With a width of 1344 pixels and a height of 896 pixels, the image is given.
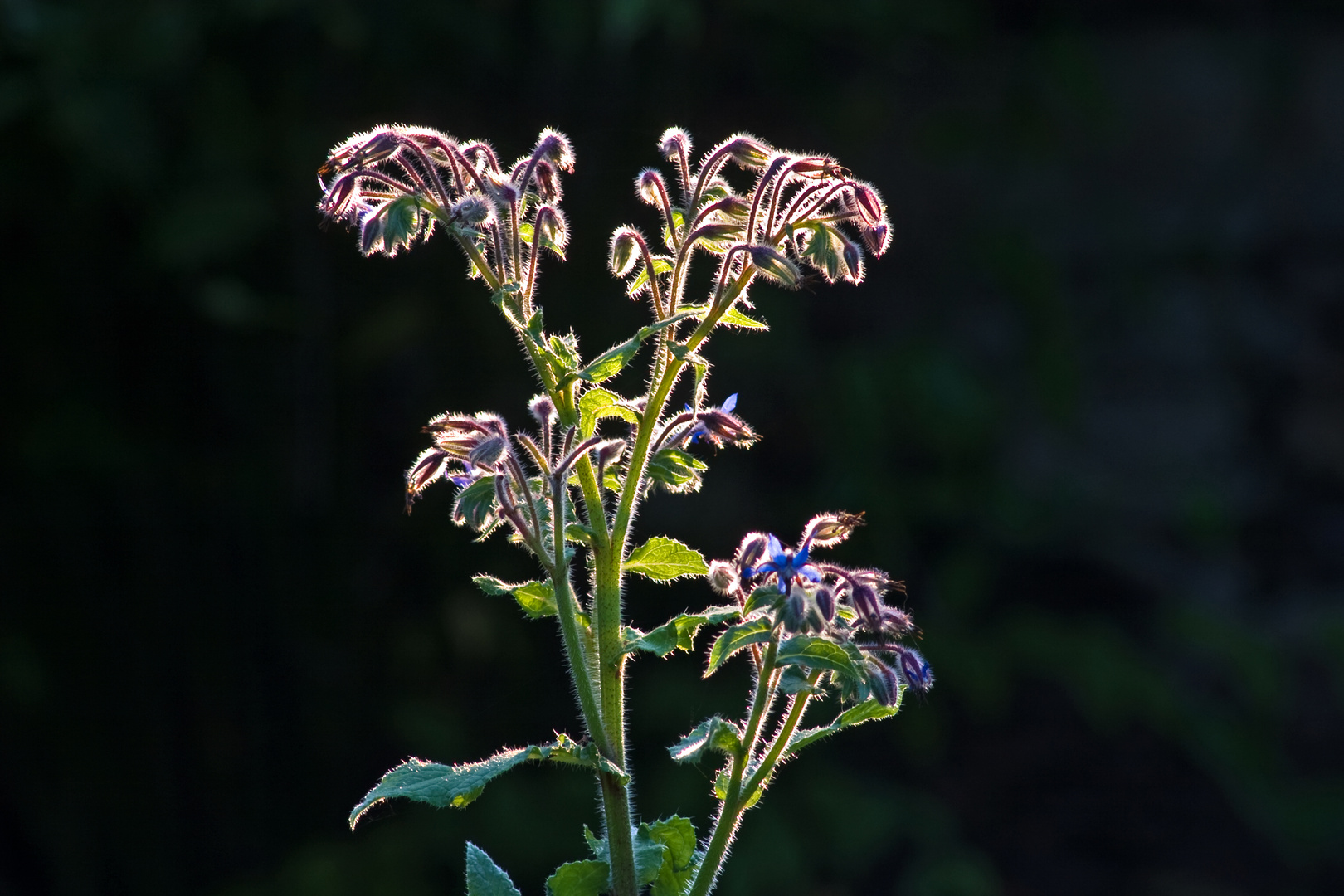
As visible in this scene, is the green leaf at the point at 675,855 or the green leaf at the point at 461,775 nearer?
the green leaf at the point at 461,775

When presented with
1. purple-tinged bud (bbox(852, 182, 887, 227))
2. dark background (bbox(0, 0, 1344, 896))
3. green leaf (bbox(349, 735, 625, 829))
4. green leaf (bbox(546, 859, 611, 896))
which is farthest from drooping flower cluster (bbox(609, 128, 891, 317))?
dark background (bbox(0, 0, 1344, 896))

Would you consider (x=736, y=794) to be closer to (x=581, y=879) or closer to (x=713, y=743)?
(x=713, y=743)

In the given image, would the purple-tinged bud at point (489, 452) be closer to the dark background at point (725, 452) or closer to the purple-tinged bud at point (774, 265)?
the purple-tinged bud at point (774, 265)

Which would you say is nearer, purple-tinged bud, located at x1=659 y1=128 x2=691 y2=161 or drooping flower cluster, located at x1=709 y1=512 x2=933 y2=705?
drooping flower cluster, located at x1=709 y1=512 x2=933 y2=705

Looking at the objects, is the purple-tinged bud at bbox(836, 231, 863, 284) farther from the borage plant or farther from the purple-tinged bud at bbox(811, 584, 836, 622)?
the purple-tinged bud at bbox(811, 584, 836, 622)

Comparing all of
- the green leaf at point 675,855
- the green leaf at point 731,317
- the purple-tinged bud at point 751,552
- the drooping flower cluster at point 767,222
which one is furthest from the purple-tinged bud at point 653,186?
the green leaf at point 675,855

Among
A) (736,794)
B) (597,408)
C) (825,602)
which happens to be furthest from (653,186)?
(736,794)

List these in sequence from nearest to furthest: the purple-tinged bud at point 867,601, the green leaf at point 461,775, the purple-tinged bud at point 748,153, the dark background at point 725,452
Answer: the green leaf at point 461,775
the purple-tinged bud at point 867,601
the purple-tinged bud at point 748,153
the dark background at point 725,452
